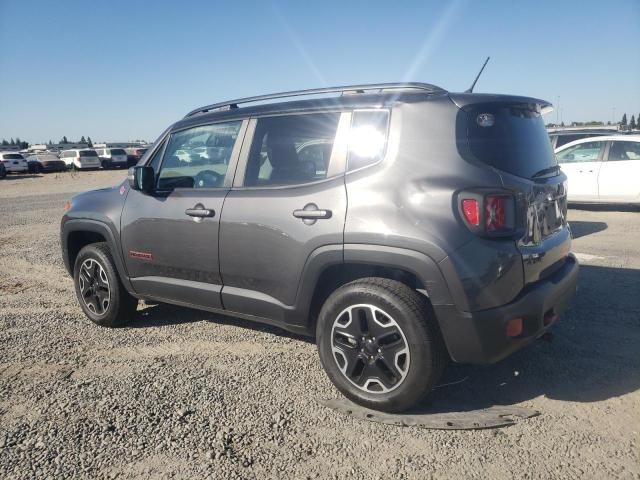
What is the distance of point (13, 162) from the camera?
3431cm

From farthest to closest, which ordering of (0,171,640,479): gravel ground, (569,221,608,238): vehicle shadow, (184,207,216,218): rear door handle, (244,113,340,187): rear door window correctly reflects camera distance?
(569,221,608,238): vehicle shadow < (184,207,216,218): rear door handle < (244,113,340,187): rear door window < (0,171,640,479): gravel ground

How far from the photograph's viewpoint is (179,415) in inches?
121

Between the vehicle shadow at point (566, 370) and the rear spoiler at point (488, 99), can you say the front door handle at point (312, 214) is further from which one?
the vehicle shadow at point (566, 370)

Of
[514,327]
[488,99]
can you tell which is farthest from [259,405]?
[488,99]

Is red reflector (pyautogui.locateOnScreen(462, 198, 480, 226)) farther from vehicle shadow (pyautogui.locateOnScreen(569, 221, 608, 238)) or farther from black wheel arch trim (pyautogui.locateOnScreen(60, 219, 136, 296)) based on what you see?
vehicle shadow (pyautogui.locateOnScreen(569, 221, 608, 238))

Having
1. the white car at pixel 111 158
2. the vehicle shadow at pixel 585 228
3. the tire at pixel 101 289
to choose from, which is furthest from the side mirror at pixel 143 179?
the white car at pixel 111 158

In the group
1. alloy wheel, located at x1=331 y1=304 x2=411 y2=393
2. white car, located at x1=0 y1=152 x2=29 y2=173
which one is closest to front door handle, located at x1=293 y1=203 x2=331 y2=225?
alloy wheel, located at x1=331 y1=304 x2=411 y2=393

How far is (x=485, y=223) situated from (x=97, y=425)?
95.2 inches

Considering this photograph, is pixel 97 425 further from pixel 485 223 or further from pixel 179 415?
pixel 485 223

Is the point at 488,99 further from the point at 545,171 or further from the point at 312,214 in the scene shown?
the point at 312,214

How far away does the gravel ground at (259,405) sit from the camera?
2570 mm

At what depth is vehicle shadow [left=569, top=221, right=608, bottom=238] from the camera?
328 inches

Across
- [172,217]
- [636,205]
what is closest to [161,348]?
[172,217]

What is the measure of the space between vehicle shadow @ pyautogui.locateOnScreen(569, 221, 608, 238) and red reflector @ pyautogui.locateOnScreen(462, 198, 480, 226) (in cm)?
615
